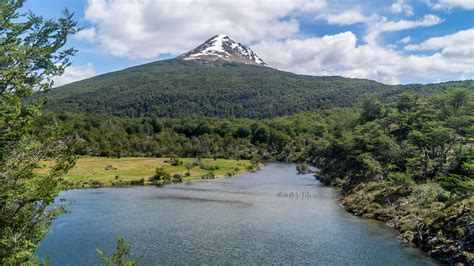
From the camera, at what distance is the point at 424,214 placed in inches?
2498

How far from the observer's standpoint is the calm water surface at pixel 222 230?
1940 inches

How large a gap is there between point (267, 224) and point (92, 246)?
90.8 ft

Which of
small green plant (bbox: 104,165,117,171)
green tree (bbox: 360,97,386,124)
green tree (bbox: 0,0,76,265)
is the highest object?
green tree (bbox: 360,97,386,124)

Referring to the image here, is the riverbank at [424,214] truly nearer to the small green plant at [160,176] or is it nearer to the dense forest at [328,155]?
the dense forest at [328,155]

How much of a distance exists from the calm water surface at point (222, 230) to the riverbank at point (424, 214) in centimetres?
264

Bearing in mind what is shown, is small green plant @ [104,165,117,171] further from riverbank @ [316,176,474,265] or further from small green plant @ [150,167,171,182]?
riverbank @ [316,176,474,265]

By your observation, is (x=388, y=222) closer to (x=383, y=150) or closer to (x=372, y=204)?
(x=372, y=204)

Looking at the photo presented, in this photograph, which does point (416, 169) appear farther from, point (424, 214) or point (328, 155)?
point (328, 155)

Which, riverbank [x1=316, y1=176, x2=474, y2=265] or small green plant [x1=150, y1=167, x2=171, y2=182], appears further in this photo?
small green plant [x1=150, y1=167, x2=171, y2=182]

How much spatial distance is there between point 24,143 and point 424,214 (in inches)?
2397

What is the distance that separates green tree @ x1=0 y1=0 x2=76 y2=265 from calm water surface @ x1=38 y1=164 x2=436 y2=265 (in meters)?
30.8

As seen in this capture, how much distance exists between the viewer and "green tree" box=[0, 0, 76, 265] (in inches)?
659

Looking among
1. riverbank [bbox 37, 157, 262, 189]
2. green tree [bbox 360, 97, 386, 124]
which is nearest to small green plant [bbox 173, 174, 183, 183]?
riverbank [bbox 37, 157, 262, 189]

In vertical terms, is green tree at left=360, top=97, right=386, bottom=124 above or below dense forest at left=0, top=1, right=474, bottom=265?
above
